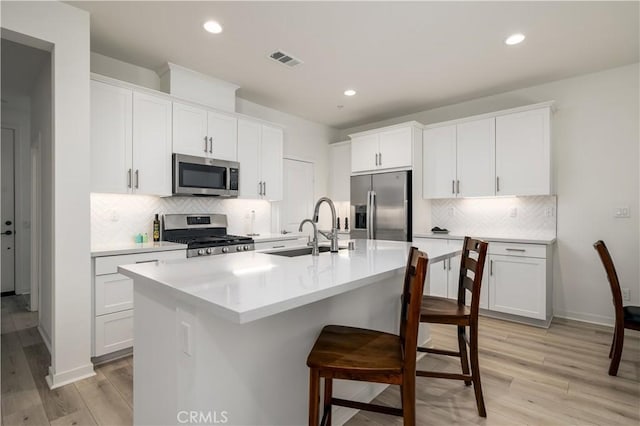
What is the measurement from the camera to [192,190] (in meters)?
3.41

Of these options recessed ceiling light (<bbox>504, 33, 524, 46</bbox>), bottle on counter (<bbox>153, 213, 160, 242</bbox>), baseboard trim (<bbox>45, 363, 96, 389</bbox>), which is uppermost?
recessed ceiling light (<bbox>504, 33, 524, 46</bbox>)

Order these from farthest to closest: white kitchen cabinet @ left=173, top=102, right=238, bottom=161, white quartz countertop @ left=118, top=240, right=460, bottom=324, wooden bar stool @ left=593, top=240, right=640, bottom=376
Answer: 1. white kitchen cabinet @ left=173, top=102, right=238, bottom=161
2. wooden bar stool @ left=593, top=240, right=640, bottom=376
3. white quartz countertop @ left=118, top=240, right=460, bottom=324

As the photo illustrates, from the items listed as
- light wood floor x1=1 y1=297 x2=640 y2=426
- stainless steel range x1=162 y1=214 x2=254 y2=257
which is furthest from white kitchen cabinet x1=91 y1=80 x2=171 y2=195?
light wood floor x1=1 y1=297 x2=640 y2=426

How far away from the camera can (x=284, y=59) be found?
3.21 m

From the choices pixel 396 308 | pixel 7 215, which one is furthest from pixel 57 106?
pixel 7 215

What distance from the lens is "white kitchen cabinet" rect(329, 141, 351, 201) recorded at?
5508mm

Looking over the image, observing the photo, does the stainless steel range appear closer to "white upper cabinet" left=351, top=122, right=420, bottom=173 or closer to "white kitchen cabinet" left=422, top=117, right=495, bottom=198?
"white upper cabinet" left=351, top=122, right=420, bottom=173

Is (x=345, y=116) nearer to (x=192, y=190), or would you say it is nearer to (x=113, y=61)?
(x=192, y=190)

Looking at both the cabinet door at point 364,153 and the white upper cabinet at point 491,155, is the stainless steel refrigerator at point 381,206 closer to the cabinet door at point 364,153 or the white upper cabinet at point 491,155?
the cabinet door at point 364,153

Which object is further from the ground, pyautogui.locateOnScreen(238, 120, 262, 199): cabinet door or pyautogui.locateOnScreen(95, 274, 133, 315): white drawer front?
pyautogui.locateOnScreen(238, 120, 262, 199): cabinet door

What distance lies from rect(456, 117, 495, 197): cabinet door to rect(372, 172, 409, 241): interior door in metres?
0.73

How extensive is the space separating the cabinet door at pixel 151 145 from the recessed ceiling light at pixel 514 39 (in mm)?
3240

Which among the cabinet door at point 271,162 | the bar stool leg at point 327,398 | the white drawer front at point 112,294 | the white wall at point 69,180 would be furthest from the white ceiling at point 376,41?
the bar stool leg at point 327,398

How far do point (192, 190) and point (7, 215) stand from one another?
3332 millimetres
